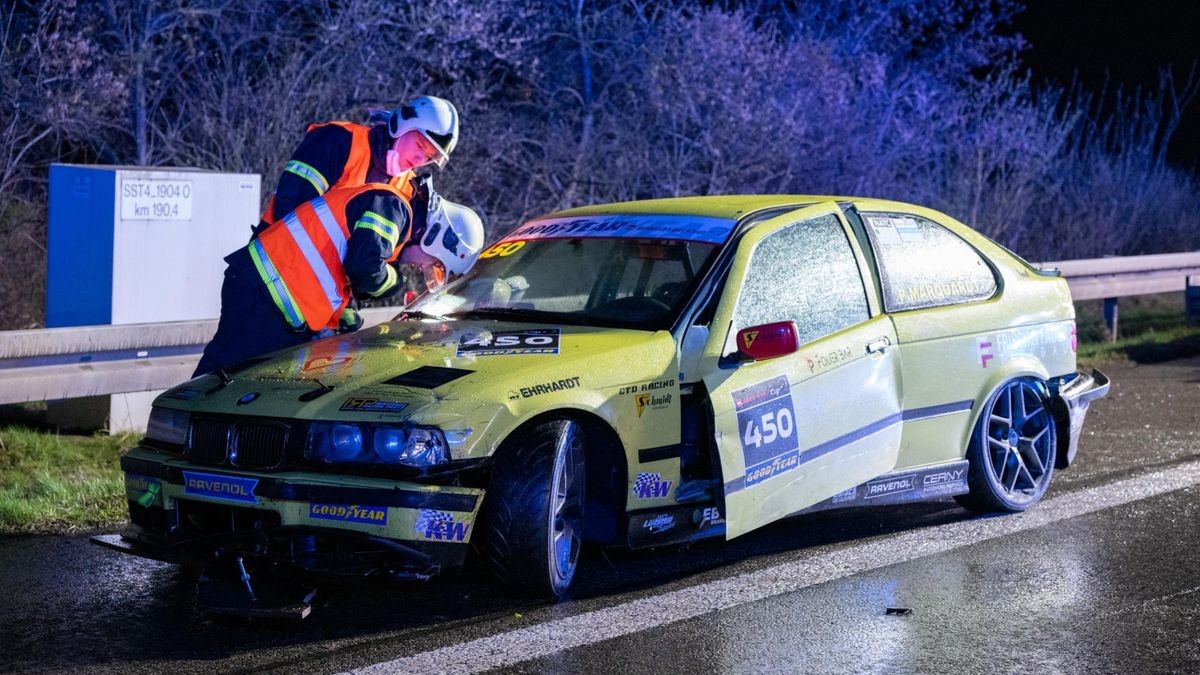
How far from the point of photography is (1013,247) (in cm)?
1755

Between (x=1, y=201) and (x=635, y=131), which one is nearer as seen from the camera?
(x=1, y=201)

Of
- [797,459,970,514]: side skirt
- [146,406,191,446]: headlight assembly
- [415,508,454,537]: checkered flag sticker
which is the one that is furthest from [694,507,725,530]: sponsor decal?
[146,406,191,446]: headlight assembly

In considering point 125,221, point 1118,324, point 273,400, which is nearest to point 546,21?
point 1118,324

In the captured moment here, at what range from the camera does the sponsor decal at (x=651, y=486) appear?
5609 millimetres

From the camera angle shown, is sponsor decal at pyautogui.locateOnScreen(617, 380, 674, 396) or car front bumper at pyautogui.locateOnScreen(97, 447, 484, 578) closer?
car front bumper at pyautogui.locateOnScreen(97, 447, 484, 578)

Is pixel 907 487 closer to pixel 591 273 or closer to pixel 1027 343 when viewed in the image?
pixel 1027 343

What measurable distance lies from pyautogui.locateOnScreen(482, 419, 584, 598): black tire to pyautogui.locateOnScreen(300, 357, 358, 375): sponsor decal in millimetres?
723

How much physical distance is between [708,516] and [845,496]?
81 cm

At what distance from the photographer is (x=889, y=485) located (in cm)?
650

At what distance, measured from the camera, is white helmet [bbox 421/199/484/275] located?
688cm

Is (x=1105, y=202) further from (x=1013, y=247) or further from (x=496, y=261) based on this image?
(x=496, y=261)

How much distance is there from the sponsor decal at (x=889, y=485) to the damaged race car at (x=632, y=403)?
2cm

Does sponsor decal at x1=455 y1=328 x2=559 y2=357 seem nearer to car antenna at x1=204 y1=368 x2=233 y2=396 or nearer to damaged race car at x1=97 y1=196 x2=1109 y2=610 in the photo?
damaged race car at x1=97 y1=196 x2=1109 y2=610

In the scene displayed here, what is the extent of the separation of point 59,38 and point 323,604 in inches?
361
